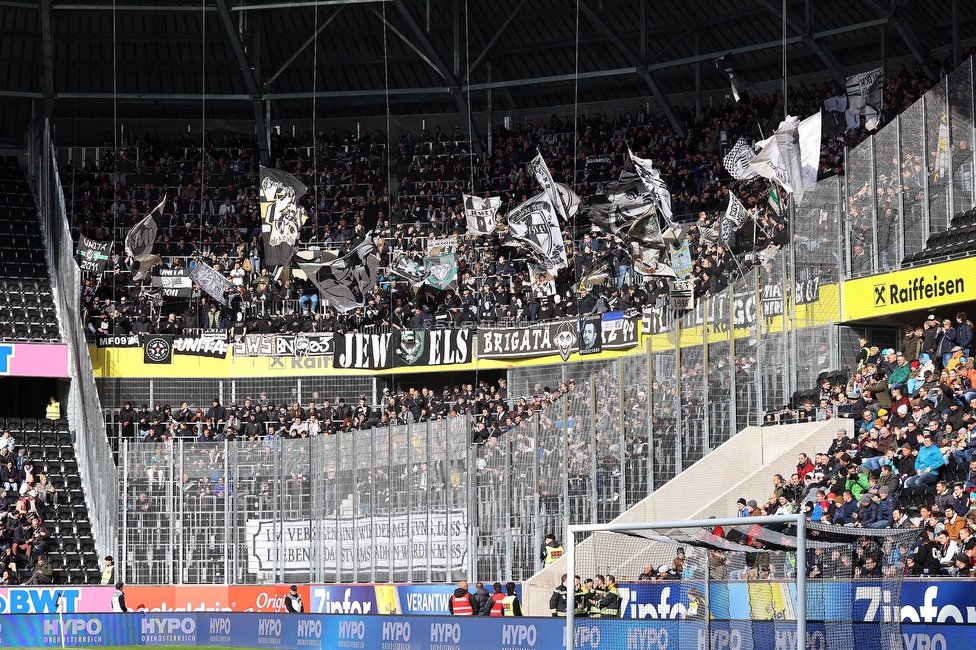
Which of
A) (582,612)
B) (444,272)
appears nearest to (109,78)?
(444,272)

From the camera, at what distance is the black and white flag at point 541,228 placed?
35.5 meters

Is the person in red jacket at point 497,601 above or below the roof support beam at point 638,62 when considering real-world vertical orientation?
below

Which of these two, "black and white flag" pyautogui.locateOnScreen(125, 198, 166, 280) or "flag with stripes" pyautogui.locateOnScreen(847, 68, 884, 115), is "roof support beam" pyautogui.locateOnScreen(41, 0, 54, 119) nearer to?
"black and white flag" pyautogui.locateOnScreen(125, 198, 166, 280)

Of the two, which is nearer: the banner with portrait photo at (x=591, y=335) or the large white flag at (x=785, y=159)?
the large white flag at (x=785, y=159)

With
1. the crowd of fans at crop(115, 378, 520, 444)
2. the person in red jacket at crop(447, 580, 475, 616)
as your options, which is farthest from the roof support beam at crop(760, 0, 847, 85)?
the person in red jacket at crop(447, 580, 475, 616)

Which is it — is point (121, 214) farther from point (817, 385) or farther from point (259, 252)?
point (817, 385)

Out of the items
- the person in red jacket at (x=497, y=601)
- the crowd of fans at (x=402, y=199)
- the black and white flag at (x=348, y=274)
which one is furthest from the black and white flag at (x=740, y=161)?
the person in red jacket at (x=497, y=601)

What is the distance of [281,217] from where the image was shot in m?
37.9

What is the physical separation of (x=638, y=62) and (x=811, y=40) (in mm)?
5285

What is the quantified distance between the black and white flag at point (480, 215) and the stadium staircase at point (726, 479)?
1313 cm

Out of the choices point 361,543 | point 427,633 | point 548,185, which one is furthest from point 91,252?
point 427,633

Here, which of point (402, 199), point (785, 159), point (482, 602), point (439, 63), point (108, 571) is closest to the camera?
point (482, 602)

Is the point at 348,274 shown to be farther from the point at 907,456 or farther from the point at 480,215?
the point at 907,456

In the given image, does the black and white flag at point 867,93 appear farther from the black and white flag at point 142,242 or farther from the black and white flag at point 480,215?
the black and white flag at point 142,242
